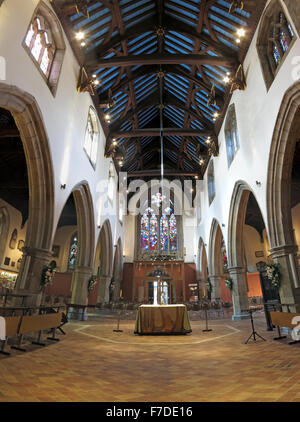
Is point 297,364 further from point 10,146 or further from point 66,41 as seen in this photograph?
point 10,146

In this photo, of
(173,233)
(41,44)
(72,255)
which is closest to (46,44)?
(41,44)

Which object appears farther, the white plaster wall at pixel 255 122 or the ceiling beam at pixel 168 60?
the ceiling beam at pixel 168 60

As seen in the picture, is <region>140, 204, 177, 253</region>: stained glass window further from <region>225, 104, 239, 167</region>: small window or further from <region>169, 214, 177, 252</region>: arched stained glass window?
<region>225, 104, 239, 167</region>: small window

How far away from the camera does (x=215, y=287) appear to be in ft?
44.4

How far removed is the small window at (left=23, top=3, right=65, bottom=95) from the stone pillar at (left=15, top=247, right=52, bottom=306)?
460 centimetres

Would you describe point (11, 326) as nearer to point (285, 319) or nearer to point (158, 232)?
point (285, 319)

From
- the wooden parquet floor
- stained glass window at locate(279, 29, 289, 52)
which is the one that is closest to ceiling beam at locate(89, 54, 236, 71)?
stained glass window at locate(279, 29, 289, 52)

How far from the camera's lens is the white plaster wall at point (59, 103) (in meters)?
5.06

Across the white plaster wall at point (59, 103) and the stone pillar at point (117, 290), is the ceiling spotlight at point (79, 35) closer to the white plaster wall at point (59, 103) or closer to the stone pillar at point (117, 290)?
the white plaster wall at point (59, 103)

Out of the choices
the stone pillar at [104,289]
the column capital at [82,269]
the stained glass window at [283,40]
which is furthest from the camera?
the stone pillar at [104,289]

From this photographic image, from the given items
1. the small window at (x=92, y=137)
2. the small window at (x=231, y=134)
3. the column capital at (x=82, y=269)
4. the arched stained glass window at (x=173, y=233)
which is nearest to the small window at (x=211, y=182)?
the small window at (x=231, y=134)

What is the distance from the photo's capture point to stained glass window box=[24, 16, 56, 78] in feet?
20.5

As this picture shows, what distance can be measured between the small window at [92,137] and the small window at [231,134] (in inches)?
238

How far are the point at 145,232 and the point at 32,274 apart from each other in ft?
48.5
